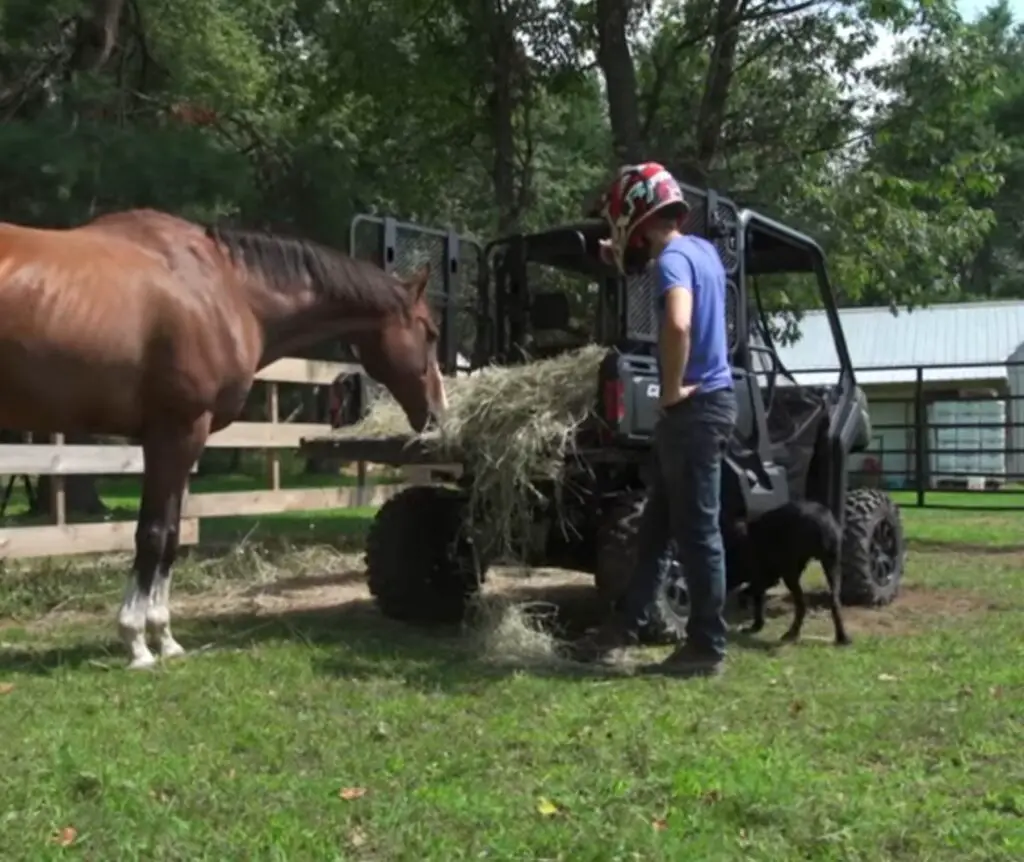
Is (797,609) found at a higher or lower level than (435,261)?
lower

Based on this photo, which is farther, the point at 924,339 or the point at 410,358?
the point at 924,339

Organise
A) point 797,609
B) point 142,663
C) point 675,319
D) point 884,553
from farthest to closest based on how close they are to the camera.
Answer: point 884,553
point 797,609
point 142,663
point 675,319

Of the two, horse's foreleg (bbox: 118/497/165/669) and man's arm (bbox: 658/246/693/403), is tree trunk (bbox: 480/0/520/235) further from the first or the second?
man's arm (bbox: 658/246/693/403)

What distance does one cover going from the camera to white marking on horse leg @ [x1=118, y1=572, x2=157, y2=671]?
573cm

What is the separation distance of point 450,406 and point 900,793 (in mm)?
3342

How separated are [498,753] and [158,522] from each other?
245 centimetres

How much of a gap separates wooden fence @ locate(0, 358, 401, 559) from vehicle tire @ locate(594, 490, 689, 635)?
2321mm

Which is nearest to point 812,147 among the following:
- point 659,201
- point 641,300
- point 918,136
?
point 918,136

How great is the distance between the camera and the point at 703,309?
17.9 ft

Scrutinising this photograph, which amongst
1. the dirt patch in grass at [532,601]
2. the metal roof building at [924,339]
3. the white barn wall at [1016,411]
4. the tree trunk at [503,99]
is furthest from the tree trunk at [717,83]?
the metal roof building at [924,339]

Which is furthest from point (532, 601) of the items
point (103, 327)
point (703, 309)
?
point (103, 327)

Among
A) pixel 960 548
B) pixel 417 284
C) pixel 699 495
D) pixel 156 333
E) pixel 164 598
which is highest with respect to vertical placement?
pixel 417 284

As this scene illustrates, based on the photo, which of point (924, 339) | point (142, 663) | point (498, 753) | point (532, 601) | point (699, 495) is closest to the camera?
point (498, 753)

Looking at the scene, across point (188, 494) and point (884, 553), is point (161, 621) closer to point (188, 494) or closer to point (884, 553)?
point (188, 494)
